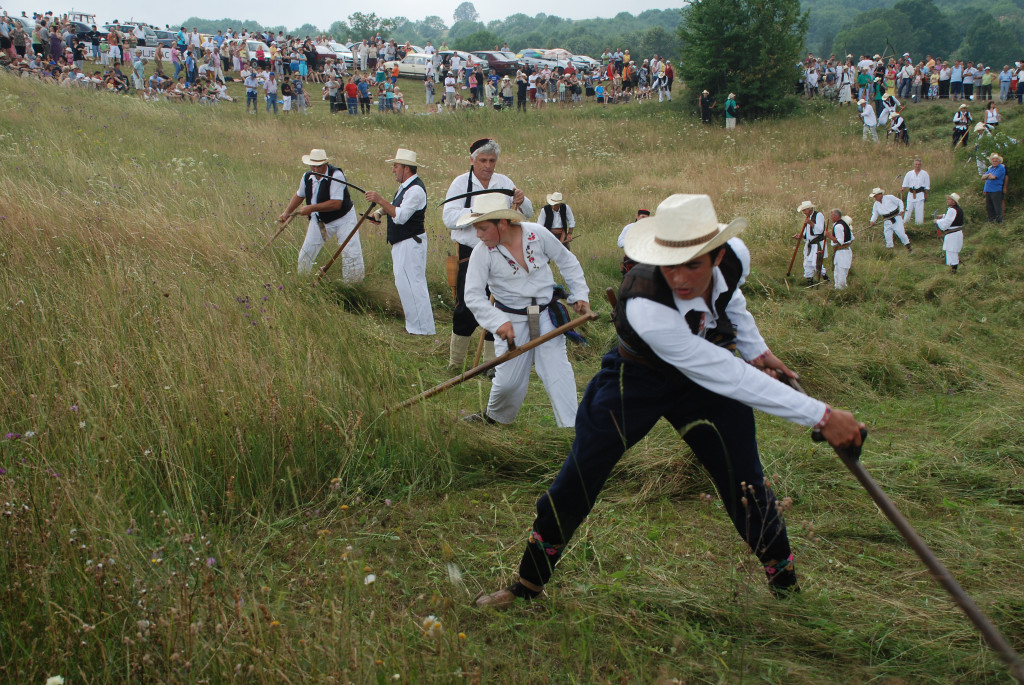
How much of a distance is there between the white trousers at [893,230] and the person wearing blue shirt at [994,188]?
245 cm

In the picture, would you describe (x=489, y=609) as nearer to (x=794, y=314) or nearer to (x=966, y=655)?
(x=966, y=655)

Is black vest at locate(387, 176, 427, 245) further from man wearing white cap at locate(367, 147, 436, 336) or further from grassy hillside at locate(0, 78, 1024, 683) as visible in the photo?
grassy hillside at locate(0, 78, 1024, 683)

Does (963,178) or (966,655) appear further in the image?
(963,178)

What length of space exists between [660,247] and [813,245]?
11396 millimetres

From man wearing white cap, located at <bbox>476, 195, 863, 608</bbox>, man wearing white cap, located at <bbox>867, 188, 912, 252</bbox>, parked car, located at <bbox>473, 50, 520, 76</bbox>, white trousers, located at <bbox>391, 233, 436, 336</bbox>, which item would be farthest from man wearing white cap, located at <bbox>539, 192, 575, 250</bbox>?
parked car, located at <bbox>473, 50, 520, 76</bbox>

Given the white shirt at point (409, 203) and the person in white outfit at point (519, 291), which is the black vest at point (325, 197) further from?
the person in white outfit at point (519, 291)

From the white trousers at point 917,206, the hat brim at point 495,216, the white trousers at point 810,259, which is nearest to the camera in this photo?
the hat brim at point 495,216

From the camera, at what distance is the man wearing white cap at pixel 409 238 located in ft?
26.1

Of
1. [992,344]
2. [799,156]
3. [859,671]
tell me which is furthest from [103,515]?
[799,156]

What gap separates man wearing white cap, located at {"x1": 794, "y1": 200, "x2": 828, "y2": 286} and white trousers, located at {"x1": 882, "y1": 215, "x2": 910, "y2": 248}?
3.26 metres

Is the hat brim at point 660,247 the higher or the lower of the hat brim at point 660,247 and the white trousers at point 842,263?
the higher

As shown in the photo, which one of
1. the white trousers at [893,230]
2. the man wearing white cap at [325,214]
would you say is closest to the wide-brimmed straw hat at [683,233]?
the man wearing white cap at [325,214]

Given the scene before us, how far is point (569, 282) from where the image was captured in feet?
18.1

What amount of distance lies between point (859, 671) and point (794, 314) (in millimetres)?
7565
